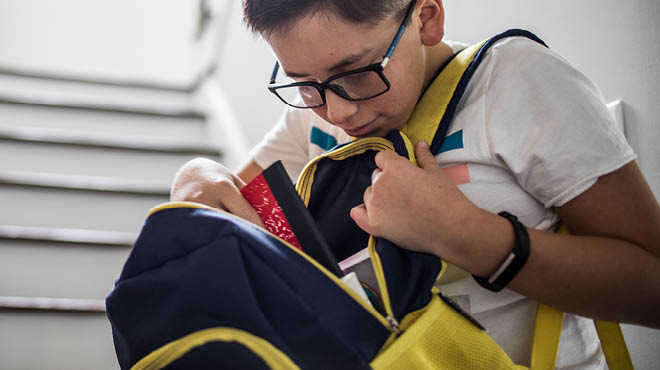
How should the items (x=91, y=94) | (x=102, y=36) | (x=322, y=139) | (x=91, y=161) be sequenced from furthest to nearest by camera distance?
(x=102, y=36) → (x=91, y=94) → (x=91, y=161) → (x=322, y=139)

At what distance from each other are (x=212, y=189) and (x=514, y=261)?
411mm

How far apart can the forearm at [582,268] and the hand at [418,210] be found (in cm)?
2

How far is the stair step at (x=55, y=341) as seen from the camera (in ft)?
A: 4.29

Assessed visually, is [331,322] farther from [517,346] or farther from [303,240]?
[517,346]

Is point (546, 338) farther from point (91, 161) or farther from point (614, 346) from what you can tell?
point (91, 161)

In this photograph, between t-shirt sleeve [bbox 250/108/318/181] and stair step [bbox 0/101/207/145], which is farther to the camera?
Result: stair step [bbox 0/101/207/145]

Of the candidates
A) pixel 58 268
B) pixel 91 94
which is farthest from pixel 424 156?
pixel 91 94

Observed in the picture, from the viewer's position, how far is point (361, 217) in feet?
1.95

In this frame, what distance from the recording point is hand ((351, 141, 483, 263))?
1.79 feet

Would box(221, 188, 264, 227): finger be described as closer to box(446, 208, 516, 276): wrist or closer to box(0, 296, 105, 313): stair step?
box(446, 208, 516, 276): wrist

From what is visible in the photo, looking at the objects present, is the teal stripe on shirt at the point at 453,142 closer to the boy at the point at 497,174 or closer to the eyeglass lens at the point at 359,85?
the boy at the point at 497,174

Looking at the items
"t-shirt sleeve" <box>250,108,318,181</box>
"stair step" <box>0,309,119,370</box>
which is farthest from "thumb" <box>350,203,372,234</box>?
"stair step" <box>0,309,119,370</box>

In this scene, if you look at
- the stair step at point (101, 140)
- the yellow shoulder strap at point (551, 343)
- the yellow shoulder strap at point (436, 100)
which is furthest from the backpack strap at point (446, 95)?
the stair step at point (101, 140)

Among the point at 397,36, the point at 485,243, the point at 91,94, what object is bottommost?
the point at 91,94
